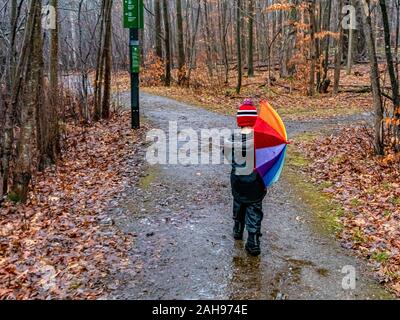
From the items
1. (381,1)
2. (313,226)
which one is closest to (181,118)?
(381,1)

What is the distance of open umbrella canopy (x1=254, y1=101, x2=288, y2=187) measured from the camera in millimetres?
5367

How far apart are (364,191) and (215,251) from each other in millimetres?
3686

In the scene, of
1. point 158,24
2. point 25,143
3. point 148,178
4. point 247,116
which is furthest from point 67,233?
point 158,24

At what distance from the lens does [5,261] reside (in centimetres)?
591

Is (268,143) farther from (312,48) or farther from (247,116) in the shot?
(312,48)

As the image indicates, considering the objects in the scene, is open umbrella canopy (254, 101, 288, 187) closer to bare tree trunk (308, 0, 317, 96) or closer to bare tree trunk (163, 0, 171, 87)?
bare tree trunk (308, 0, 317, 96)

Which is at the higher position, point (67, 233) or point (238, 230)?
point (238, 230)

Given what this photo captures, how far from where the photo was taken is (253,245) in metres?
5.61

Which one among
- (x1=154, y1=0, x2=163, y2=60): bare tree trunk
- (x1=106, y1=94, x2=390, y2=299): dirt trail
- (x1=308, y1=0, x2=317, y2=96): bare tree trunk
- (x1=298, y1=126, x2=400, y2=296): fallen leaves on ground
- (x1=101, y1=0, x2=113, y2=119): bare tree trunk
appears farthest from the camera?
(x1=154, y1=0, x2=163, y2=60): bare tree trunk

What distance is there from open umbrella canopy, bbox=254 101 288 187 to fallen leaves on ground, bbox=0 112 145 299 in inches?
86.5

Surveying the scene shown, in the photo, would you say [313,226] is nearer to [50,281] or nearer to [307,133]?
[50,281]

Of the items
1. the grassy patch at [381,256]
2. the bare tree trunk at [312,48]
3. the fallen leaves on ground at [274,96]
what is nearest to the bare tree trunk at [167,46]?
the fallen leaves on ground at [274,96]

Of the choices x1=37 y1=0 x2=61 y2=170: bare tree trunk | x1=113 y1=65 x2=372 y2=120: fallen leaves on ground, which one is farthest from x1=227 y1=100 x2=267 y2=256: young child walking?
x1=113 y1=65 x2=372 y2=120: fallen leaves on ground
